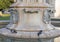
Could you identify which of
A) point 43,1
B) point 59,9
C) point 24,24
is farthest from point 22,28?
point 59,9

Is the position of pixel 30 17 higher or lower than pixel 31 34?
higher

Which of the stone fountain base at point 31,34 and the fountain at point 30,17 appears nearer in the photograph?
the stone fountain base at point 31,34

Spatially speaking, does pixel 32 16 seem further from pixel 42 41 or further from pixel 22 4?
pixel 42 41

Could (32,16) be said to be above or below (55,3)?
above

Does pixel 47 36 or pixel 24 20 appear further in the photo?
pixel 24 20

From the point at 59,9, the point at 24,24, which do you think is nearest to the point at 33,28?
the point at 24,24

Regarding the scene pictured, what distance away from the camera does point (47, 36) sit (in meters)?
6.94

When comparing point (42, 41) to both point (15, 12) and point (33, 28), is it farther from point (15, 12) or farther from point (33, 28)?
point (15, 12)

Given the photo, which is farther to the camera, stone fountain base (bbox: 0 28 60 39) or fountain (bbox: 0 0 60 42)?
fountain (bbox: 0 0 60 42)

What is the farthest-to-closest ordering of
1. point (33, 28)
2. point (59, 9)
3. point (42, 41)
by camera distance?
point (59, 9) → point (33, 28) → point (42, 41)

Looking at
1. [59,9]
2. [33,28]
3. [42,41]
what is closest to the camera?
[42,41]

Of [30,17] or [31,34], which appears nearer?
[31,34]

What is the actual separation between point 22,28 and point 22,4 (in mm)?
747

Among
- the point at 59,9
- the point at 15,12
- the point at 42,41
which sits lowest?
the point at 59,9
